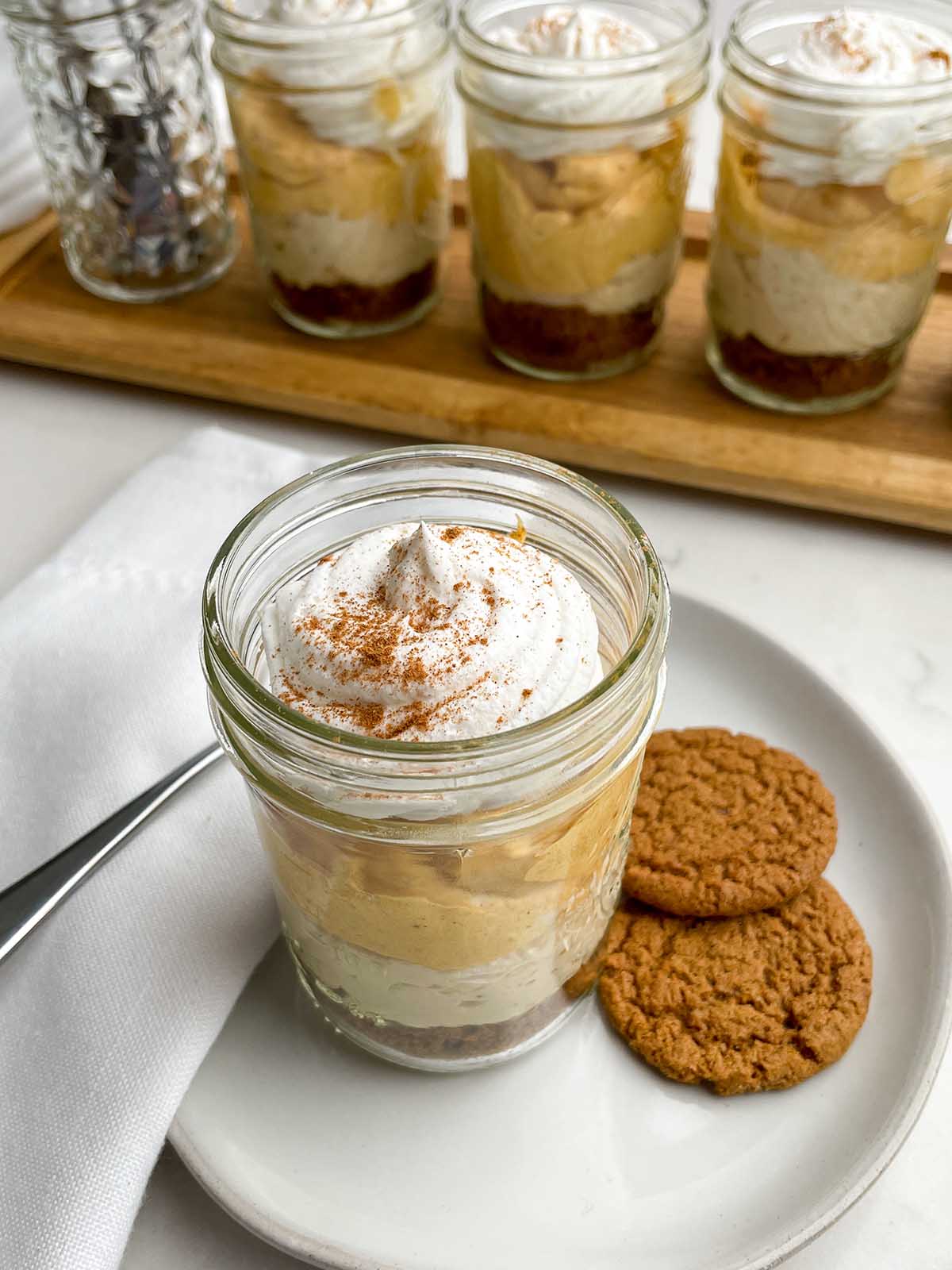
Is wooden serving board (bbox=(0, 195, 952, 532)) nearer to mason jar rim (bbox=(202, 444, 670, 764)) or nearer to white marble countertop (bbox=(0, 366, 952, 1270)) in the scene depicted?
white marble countertop (bbox=(0, 366, 952, 1270))

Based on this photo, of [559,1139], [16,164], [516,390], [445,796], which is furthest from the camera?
[16,164]

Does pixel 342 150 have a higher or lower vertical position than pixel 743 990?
higher

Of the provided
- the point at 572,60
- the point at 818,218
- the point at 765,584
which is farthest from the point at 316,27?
the point at 765,584

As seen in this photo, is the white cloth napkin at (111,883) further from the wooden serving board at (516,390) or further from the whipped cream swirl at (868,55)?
the whipped cream swirl at (868,55)

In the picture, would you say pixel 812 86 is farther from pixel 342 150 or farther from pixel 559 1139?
pixel 559 1139

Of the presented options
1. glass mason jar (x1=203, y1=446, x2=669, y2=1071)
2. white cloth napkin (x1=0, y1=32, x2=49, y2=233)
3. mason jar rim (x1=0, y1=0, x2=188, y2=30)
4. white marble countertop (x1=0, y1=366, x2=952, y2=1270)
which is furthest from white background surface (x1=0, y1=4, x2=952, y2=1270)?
mason jar rim (x1=0, y1=0, x2=188, y2=30)

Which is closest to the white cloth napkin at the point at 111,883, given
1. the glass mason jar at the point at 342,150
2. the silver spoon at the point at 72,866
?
the silver spoon at the point at 72,866

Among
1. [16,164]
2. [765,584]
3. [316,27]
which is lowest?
[765,584]
